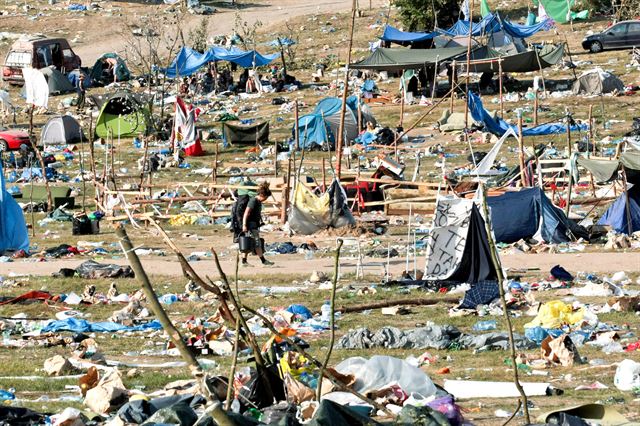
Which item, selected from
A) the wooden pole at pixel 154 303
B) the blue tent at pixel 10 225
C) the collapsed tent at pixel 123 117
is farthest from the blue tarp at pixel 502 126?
the wooden pole at pixel 154 303

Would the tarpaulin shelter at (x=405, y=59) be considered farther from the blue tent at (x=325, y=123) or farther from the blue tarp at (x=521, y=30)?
the blue tent at (x=325, y=123)

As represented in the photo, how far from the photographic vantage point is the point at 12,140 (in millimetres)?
33219

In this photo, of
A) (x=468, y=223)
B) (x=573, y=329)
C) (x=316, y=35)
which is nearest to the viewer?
(x=573, y=329)

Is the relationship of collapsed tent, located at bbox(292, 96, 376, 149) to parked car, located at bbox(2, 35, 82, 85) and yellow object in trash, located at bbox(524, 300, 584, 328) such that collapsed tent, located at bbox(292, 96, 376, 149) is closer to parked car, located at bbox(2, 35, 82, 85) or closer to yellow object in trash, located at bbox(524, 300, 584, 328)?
parked car, located at bbox(2, 35, 82, 85)

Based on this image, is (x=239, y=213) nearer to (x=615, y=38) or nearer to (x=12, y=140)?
(x=12, y=140)

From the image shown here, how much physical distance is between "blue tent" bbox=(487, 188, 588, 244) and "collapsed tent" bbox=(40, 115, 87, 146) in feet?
58.5

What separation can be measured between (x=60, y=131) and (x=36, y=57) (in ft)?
36.3

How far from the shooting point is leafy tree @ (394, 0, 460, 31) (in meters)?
45.8

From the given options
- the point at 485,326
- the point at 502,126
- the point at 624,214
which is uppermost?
the point at 485,326

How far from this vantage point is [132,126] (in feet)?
114

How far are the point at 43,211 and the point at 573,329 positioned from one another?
591 inches

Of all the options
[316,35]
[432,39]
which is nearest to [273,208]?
[432,39]

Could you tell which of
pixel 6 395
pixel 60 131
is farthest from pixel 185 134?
pixel 6 395

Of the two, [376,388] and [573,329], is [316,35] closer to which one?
[573,329]
